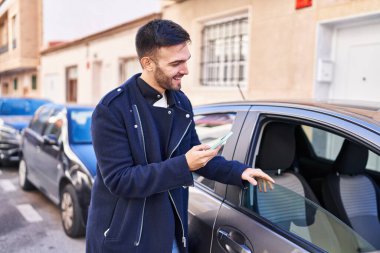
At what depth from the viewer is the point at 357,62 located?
5.49m

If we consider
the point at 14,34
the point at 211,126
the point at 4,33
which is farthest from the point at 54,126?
the point at 4,33

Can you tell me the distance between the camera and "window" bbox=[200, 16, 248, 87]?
7449 mm

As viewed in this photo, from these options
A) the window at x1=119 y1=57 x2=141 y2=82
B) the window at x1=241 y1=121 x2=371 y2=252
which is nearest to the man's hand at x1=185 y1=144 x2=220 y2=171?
the window at x1=241 y1=121 x2=371 y2=252

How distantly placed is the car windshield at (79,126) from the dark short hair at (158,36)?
3009 millimetres

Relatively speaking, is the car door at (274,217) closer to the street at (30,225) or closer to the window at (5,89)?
the street at (30,225)

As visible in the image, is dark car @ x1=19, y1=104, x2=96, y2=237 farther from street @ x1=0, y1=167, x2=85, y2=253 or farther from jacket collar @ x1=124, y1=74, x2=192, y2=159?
jacket collar @ x1=124, y1=74, x2=192, y2=159

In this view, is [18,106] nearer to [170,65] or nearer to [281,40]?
[281,40]

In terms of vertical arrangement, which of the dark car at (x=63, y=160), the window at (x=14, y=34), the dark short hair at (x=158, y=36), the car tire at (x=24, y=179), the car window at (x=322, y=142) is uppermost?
the window at (x=14, y=34)

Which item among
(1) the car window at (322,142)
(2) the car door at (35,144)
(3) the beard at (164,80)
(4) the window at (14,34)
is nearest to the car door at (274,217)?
(3) the beard at (164,80)

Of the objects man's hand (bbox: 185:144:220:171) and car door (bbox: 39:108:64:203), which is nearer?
man's hand (bbox: 185:144:220:171)

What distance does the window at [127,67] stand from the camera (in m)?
11.2

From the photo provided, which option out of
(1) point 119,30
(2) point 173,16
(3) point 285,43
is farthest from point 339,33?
(1) point 119,30

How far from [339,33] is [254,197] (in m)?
4.62

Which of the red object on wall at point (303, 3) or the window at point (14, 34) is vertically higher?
the window at point (14, 34)
